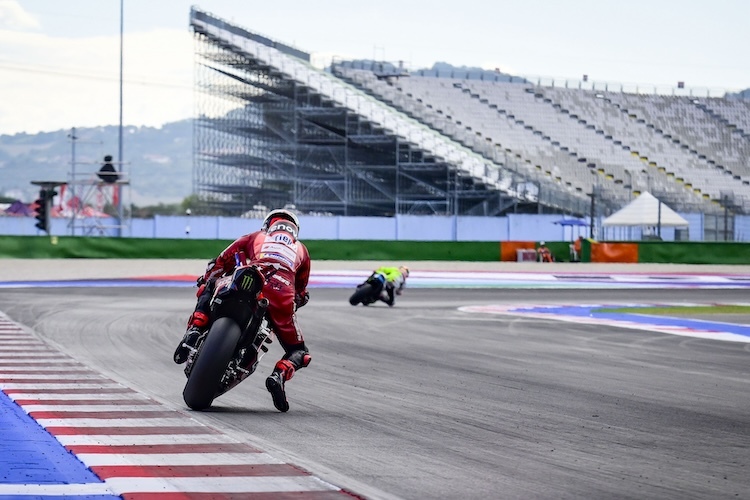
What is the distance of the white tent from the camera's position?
→ 5350cm

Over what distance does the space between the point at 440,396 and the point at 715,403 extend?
222 cm

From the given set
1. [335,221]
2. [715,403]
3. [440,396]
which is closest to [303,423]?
[440,396]

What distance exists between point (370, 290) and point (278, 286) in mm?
14725

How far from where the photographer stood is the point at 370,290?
78.8 ft

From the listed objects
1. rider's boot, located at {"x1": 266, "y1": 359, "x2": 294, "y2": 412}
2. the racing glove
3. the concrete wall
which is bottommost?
rider's boot, located at {"x1": 266, "y1": 359, "x2": 294, "y2": 412}

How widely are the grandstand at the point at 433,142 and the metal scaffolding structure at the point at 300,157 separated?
0.31 ft

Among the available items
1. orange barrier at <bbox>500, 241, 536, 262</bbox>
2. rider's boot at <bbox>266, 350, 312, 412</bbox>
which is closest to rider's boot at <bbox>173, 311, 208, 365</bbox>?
rider's boot at <bbox>266, 350, 312, 412</bbox>

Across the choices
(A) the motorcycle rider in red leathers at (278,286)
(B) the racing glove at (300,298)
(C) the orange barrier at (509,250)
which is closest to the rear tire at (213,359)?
(A) the motorcycle rider in red leathers at (278,286)

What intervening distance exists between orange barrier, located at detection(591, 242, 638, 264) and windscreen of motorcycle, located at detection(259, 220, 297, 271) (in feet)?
128

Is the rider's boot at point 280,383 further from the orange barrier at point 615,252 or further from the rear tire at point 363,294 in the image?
the orange barrier at point 615,252

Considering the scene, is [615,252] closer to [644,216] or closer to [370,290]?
[644,216]

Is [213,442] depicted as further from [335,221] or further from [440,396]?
[335,221]

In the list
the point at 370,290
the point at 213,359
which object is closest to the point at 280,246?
the point at 213,359

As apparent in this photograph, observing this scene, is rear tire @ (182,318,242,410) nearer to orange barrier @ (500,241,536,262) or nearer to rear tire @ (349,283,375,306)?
rear tire @ (349,283,375,306)
